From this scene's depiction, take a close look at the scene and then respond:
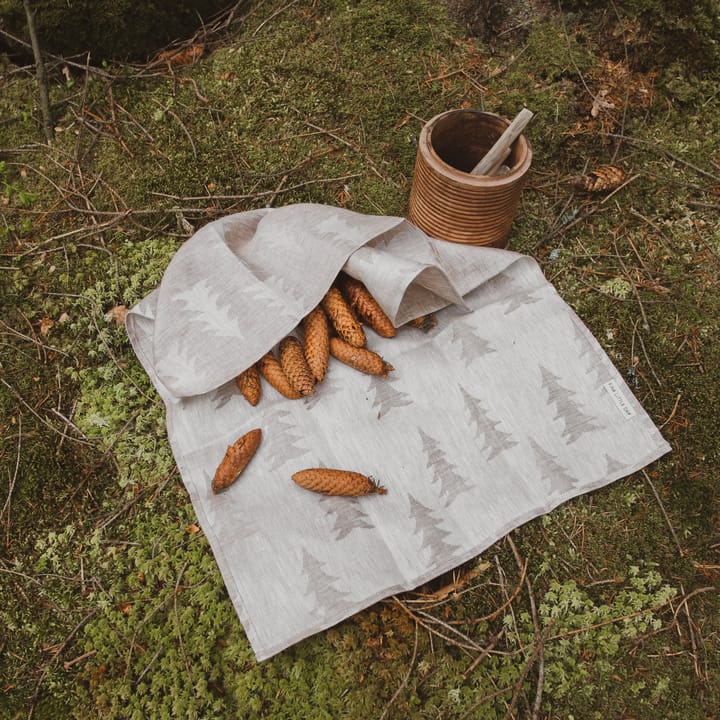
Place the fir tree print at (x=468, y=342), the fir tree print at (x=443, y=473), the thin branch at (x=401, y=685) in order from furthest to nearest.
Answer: the fir tree print at (x=468, y=342) < the fir tree print at (x=443, y=473) < the thin branch at (x=401, y=685)

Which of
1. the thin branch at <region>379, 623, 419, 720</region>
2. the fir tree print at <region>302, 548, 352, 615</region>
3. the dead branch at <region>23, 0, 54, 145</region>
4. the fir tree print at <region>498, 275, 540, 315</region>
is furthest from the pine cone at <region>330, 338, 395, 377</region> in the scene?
the dead branch at <region>23, 0, 54, 145</region>

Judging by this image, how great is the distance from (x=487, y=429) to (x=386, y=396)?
0.39 meters

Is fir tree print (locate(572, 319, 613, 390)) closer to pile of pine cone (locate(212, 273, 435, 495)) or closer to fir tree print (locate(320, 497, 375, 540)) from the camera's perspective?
pile of pine cone (locate(212, 273, 435, 495))

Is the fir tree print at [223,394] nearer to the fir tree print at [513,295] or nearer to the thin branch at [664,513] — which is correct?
the fir tree print at [513,295]

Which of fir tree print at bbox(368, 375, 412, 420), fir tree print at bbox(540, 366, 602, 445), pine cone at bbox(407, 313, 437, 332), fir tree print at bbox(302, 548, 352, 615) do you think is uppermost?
pine cone at bbox(407, 313, 437, 332)

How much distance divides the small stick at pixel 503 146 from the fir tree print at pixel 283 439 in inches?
46.2

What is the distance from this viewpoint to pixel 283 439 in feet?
6.56

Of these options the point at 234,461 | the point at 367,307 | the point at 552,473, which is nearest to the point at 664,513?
the point at 552,473

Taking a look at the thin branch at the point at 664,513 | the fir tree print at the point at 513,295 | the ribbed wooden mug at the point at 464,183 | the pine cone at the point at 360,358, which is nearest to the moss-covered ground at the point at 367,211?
the thin branch at the point at 664,513

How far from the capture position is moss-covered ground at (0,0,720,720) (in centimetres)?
172

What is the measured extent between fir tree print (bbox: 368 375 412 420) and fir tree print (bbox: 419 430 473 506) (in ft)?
0.50

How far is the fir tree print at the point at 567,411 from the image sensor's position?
206 centimetres

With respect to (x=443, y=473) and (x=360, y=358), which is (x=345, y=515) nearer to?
(x=443, y=473)

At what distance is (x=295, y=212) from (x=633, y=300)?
57.3 inches
